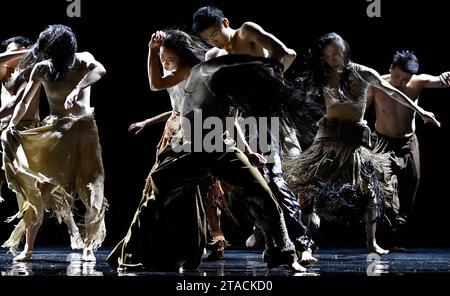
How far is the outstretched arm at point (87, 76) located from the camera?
165 inches

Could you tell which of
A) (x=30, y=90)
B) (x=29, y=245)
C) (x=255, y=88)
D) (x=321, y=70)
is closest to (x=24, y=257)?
(x=29, y=245)

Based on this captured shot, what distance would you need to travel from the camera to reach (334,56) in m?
4.82

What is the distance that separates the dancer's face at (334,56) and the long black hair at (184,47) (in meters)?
1.28

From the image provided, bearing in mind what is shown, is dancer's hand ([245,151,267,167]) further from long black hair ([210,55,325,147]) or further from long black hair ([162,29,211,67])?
long black hair ([162,29,211,67])

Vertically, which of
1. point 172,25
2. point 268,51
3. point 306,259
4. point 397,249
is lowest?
point 397,249

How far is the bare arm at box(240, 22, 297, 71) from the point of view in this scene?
395 centimetres

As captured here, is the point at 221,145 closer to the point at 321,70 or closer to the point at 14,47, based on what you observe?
the point at 321,70

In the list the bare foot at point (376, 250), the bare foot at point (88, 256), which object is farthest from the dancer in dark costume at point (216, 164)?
the bare foot at point (376, 250)

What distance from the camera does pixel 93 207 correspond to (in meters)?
4.62

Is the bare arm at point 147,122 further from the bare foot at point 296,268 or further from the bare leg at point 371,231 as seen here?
the bare foot at point 296,268

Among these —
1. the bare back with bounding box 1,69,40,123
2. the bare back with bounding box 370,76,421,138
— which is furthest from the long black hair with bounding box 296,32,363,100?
the bare back with bounding box 1,69,40,123

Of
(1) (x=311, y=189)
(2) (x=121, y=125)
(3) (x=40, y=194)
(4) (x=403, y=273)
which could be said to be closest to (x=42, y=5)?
(2) (x=121, y=125)

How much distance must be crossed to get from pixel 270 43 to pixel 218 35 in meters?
0.35

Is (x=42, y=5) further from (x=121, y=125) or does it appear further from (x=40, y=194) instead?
(x=40, y=194)
